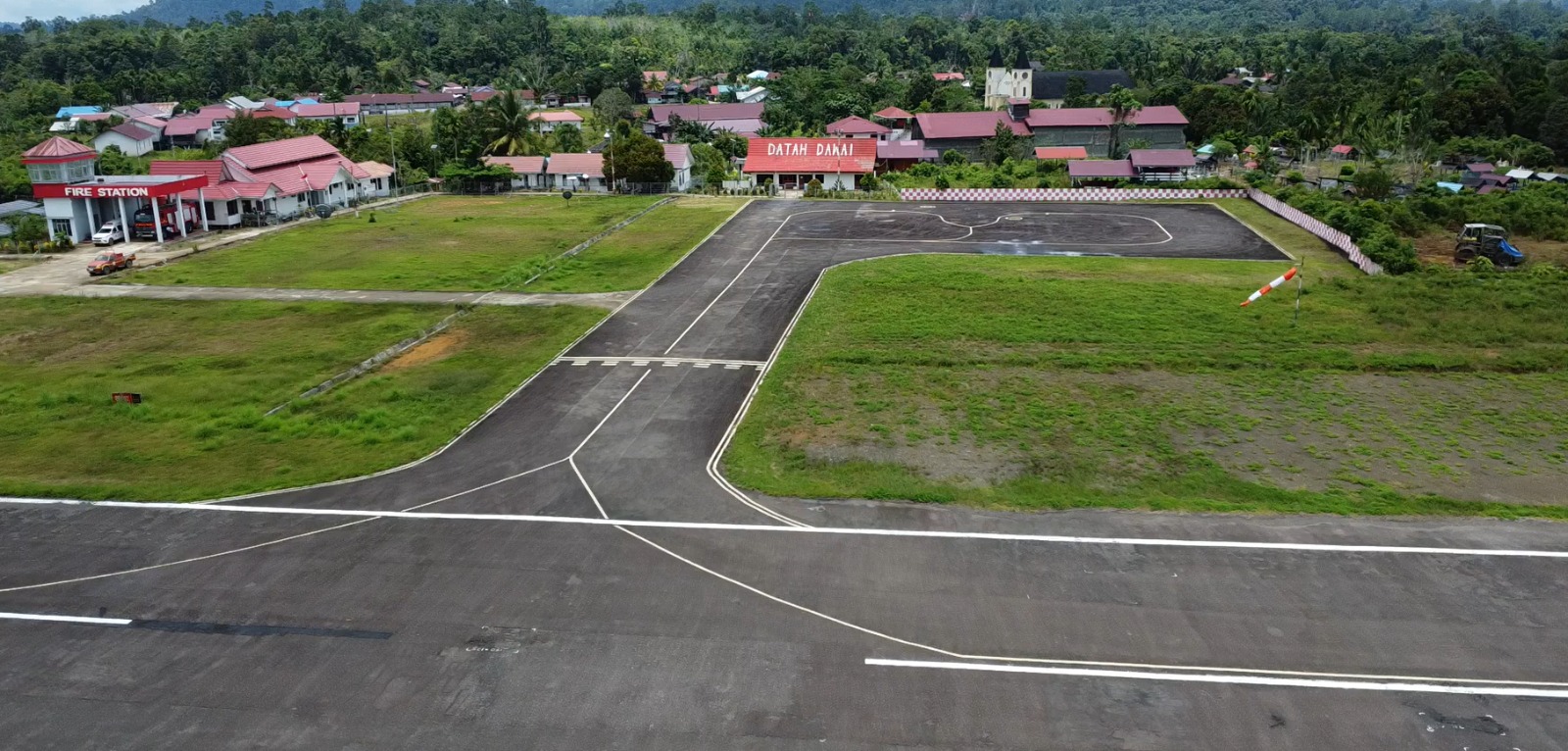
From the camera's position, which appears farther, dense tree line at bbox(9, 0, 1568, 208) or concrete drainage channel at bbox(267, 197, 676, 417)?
dense tree line at bbox(9, 0, 1568, 208)

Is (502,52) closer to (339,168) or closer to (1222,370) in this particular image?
(339,168)

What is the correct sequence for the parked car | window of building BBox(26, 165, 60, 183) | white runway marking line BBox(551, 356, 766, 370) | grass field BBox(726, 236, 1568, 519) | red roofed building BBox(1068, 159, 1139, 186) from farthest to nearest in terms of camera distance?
red roofed building BBox(1068, 159, 1139, 186)
the parked car
window of building BBox(26, 165, 60, 183)
white runway marking line BBox(551, 356, 766, 370)
grass field BBox(726, 236, 1568, 519)

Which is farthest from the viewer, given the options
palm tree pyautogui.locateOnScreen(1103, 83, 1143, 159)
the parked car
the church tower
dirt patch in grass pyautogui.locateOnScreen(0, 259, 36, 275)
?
the church tower

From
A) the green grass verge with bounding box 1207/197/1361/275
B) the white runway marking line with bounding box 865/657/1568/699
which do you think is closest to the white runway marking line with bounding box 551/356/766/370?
the white runway marking line with bounding box 865/657/1568/699

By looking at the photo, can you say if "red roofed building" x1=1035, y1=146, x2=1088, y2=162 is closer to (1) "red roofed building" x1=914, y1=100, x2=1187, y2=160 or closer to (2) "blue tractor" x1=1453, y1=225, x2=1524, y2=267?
(1) "red roofed building" x1=914, y1=100, x2=1187, y2=160

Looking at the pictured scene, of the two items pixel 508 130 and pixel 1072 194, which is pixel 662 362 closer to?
pixel 1072 194

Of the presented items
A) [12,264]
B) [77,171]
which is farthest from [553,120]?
[12,264]

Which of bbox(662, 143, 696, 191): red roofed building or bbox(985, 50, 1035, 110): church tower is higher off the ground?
bbox(985, 50, 1035, 110): church tower

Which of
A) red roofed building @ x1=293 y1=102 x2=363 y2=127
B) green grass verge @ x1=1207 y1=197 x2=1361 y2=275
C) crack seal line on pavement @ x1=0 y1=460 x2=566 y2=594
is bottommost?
crack seal line on pavement @ x1=0 y1=460 x2=566 y2=594

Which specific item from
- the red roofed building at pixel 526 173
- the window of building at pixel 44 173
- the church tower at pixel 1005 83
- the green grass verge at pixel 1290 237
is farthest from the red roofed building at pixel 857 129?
the window of building at pixel 44 173
